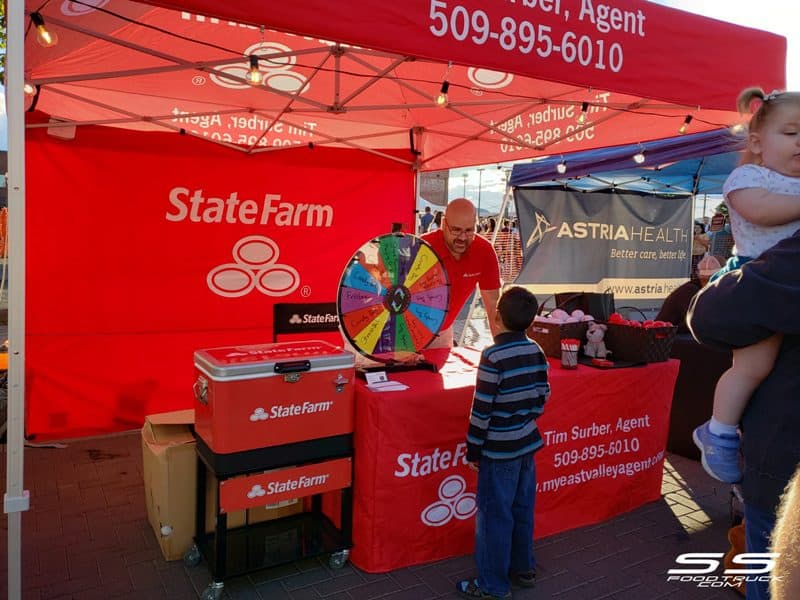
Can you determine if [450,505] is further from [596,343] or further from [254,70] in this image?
[254,70]

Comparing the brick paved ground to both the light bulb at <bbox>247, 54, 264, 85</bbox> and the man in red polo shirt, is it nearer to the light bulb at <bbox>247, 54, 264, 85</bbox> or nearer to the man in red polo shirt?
the man in red polo shirt

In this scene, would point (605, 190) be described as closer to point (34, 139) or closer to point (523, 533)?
point (523, 533)

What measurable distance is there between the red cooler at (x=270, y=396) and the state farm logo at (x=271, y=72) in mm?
1865

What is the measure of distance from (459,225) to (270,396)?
1.65 m

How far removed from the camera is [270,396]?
8.18 ft

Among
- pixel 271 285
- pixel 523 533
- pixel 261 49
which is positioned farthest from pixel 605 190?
pixel 523 533

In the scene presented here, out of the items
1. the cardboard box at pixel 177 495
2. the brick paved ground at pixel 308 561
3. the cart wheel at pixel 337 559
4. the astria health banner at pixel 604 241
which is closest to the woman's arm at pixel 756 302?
the brick paved ground at pixel 308 561

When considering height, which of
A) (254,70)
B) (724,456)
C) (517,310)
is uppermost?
(254,70)

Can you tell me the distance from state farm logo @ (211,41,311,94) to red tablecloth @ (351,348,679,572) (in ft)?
6.93

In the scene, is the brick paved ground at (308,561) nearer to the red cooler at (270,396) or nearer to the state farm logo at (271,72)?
the red cooler at (270,396)

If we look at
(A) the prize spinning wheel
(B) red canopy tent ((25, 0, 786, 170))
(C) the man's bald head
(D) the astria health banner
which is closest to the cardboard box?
(A) the prize spinning wheel

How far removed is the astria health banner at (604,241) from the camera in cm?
711

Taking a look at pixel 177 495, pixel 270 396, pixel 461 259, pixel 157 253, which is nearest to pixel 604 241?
pixel 461 259

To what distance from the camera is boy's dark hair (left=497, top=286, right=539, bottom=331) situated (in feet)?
8.02
